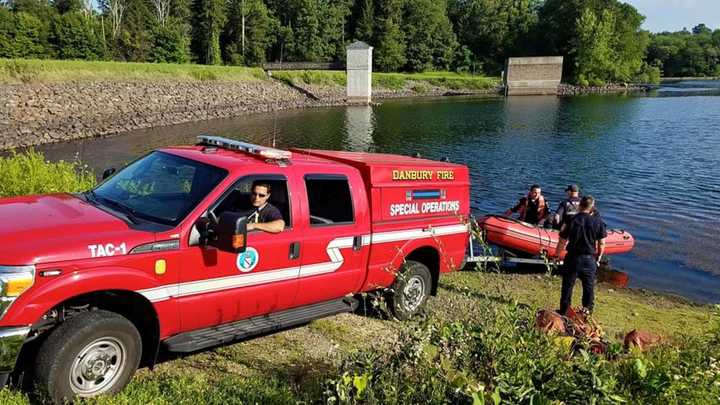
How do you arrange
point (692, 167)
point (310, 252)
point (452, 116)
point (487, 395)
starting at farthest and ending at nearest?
point (452, 116), point (692, 167), point (310, 252), point (487, 395)

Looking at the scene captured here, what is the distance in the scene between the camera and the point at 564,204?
13375 millimetres

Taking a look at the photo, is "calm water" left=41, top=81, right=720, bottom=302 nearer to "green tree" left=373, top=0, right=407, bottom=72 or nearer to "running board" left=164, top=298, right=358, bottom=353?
"running board" left=164, top=298, right=358, bottom=353

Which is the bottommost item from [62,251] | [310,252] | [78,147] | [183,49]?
[78,147]

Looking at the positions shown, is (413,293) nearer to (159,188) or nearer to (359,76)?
(159,188)

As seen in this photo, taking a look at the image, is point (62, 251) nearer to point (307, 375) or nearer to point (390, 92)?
point (307, 375)

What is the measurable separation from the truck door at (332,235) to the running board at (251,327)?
4.6 inches

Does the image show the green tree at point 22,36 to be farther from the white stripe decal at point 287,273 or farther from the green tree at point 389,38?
the white stripe decal at point 287,273

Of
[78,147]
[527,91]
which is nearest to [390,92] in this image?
[527,91]

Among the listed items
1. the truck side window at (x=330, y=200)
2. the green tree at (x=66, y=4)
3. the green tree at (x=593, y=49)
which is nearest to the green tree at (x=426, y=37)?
the green tree at (x=593, y=49)

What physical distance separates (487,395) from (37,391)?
3641 mm

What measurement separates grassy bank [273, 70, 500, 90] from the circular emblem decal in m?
74.5

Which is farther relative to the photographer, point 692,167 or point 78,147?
point 78,147

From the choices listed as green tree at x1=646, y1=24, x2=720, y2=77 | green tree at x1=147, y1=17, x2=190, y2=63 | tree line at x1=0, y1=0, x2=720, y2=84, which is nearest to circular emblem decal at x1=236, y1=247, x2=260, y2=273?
tree line at x1=0, y1=0, x2=720, y2=84

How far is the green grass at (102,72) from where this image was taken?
136ft
